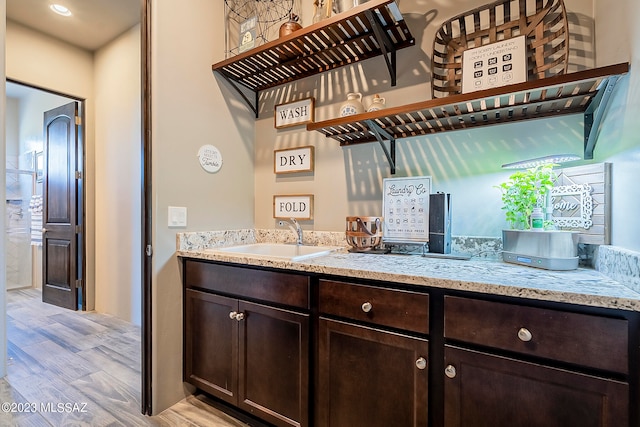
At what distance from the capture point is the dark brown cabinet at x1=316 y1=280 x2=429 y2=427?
3.24ft

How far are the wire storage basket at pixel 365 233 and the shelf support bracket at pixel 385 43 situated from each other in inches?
31.6

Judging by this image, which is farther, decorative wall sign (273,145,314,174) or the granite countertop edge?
decorative wall sign (273,145,314,174)

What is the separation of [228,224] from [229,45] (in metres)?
1.26

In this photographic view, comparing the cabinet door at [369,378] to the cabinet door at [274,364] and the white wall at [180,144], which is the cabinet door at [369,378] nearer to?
the cabinet door at [274,364]

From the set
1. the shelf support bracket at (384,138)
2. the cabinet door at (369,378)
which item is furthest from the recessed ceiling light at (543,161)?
the cabinet door at (369,378)

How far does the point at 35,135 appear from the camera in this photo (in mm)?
4117

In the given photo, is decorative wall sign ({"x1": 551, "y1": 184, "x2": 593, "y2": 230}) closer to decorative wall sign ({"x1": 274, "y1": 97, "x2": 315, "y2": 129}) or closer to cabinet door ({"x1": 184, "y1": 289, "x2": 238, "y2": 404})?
decorative wall sign ({"x1": 274, "y1": 97, "x2": 315, "y2": 129})

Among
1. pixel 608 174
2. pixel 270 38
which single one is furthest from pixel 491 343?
pixel 270 38

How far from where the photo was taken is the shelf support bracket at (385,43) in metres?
1.40

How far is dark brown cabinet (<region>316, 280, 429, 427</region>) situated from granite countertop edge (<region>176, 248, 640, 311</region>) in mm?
66

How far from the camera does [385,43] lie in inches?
60.7

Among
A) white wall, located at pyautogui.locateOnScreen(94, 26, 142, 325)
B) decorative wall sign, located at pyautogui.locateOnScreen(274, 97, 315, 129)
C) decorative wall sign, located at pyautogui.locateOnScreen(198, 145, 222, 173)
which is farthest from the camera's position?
white wall, located at pyautogui.locateOnScreen(94, 26, 142, 325)

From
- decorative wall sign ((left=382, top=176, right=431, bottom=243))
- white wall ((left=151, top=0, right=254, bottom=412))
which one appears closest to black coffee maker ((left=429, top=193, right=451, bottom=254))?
decorative wall sign ((left=382, top=176, right=431, bottom=243))

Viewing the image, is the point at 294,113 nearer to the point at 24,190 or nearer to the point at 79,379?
the point at 79,379
